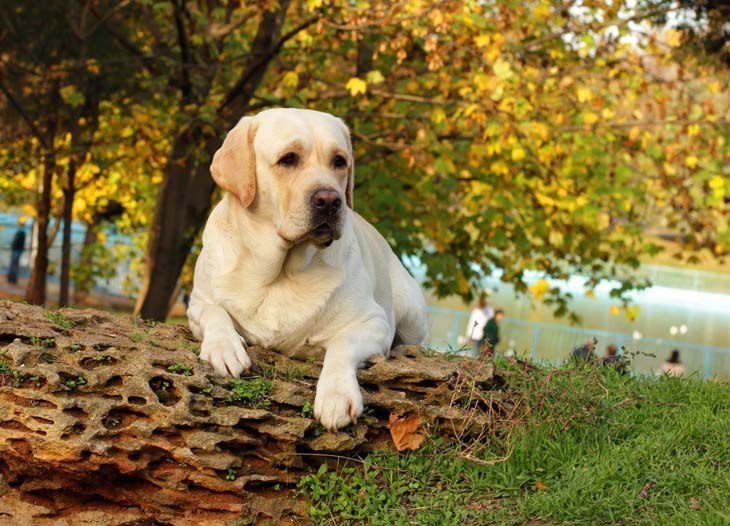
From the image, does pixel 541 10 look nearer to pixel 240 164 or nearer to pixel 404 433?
pixel 240 164

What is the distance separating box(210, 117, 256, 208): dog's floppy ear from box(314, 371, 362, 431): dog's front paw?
1111mm

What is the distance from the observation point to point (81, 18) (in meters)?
13.1

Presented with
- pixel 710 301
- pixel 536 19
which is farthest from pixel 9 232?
pixel 536 19

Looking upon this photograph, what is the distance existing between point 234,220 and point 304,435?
4.52 ft

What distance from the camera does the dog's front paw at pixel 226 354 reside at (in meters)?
4.89

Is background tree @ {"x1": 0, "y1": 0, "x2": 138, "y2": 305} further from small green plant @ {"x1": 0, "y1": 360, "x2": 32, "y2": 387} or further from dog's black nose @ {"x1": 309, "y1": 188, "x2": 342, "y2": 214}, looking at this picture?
dog's black nose @ {"x1": 309, "y1": 188, "x2": 342, "y2": 214}

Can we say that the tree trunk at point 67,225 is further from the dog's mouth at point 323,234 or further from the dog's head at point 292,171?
the dog's mouth at point 323,234

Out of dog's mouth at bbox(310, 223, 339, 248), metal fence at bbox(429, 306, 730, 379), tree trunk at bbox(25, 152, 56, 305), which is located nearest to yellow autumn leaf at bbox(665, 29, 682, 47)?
dog's mouth at bbox(310, 223, 339, 248)

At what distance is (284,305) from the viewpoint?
531cm

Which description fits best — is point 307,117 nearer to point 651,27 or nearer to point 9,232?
point 651,27

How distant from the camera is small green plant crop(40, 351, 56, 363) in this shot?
15.7ft

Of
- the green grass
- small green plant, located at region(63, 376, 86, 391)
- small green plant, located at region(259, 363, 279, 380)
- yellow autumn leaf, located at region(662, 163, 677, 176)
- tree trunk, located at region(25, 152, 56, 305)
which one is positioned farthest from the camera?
tree trunk, located at region(25, 152, 56, 305)

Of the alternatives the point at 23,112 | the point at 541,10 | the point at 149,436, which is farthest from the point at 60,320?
the point at 23,112

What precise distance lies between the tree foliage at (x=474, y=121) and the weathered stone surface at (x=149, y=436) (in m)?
7.03
